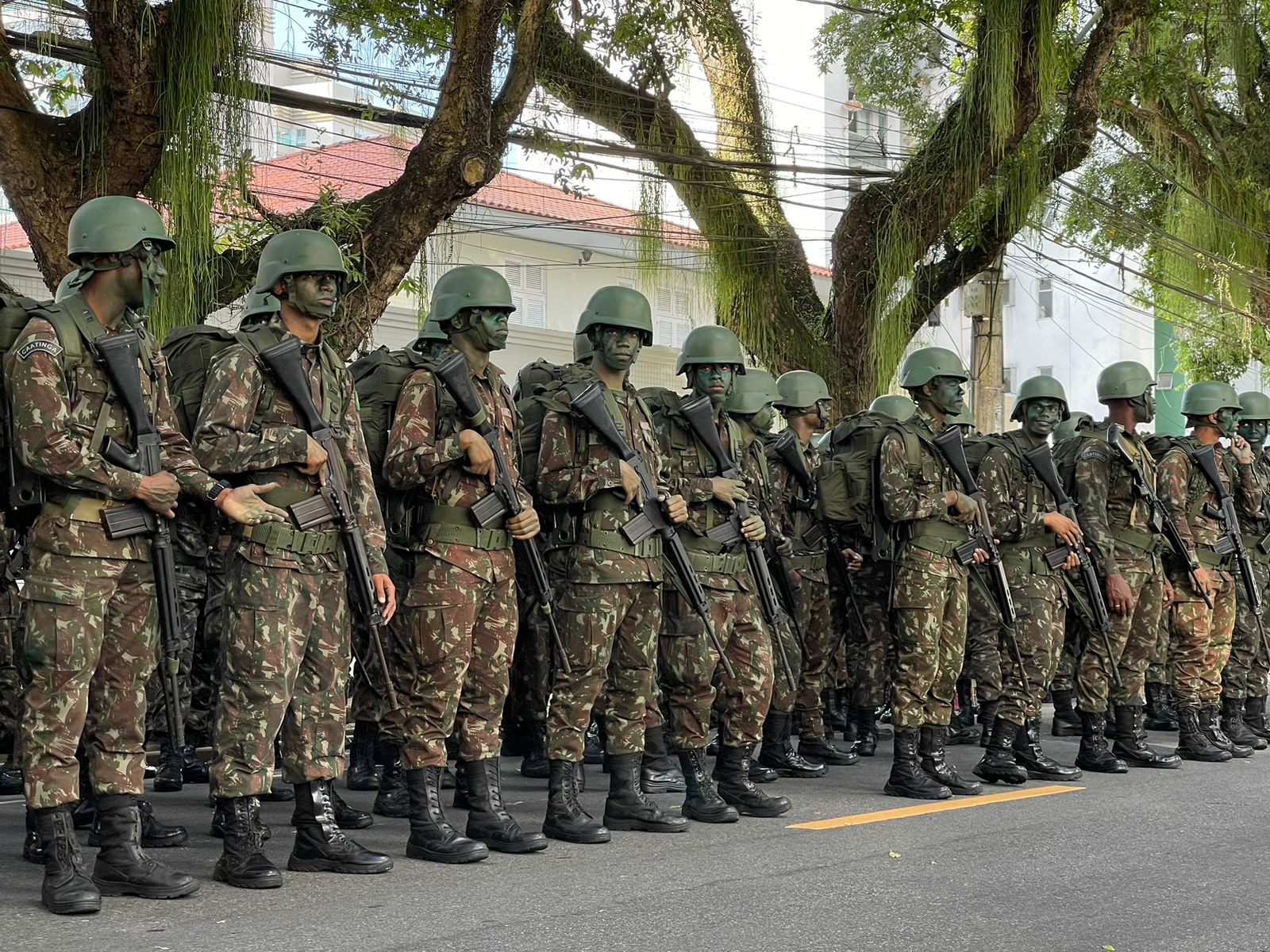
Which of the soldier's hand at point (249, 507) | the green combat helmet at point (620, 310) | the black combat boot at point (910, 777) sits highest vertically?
the green combat helmet at point (620, 310)

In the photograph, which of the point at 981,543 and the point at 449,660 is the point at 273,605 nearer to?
the point at 449,660

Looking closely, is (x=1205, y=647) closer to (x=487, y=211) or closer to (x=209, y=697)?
(x=209, y=697)

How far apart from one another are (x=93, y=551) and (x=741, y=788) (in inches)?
129

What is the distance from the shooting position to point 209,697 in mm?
7758

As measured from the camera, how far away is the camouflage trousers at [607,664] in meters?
6.56

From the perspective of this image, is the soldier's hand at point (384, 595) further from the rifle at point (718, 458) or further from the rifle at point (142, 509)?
the rifle at point (718, 458)

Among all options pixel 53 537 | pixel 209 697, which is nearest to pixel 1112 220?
pixel 209 697

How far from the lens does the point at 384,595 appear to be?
228 inches

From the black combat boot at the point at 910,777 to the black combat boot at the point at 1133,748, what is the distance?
185 cm

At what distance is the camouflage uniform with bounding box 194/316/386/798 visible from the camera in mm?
5430

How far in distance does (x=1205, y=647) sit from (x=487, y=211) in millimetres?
14854

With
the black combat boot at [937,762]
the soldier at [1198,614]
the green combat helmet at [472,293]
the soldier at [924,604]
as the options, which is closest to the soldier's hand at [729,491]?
the soldier at [924,604]

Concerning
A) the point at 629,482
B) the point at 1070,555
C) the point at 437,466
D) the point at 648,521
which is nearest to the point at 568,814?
the point at 648,521

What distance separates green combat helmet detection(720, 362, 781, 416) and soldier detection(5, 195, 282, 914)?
13.8 feet
